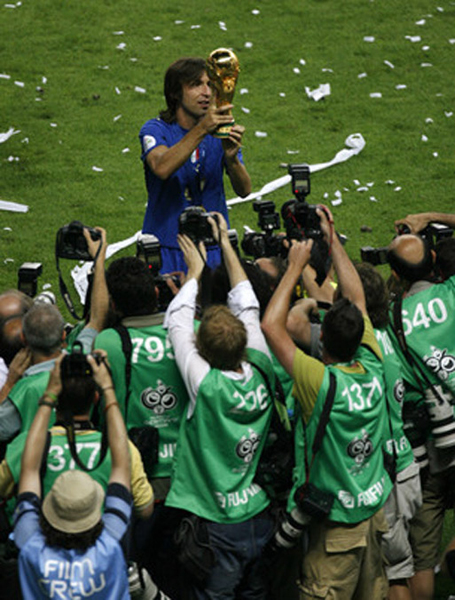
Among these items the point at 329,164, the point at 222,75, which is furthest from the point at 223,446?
the point at 329,164

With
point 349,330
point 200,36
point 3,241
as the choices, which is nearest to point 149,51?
point 200,36

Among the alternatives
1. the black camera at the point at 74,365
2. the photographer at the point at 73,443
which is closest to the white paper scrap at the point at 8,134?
the photographer at the point at 73,443

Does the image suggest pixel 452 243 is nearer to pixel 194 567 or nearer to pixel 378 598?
pixel 378 598

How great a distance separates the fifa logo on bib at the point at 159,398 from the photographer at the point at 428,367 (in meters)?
1.25

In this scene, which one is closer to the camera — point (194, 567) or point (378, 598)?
point (194, 567)

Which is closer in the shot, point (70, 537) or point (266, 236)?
point (70, 537)

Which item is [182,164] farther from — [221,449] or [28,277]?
[221,449]

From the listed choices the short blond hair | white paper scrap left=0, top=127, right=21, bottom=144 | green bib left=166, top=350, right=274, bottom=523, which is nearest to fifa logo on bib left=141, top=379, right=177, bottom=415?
green bib left=166, top=350, right=274, bottom=523

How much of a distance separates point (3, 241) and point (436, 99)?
5.53m

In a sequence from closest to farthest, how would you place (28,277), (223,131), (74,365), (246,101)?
(74,365), (28,277), (223,131), (246,101)

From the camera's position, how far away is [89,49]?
13234mm

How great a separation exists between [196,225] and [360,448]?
1.41 meters

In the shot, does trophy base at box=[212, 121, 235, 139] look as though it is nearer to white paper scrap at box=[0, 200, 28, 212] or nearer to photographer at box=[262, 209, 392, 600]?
photographer at box=[262, 209, 392, 600]

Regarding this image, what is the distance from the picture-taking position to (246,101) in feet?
40.1
